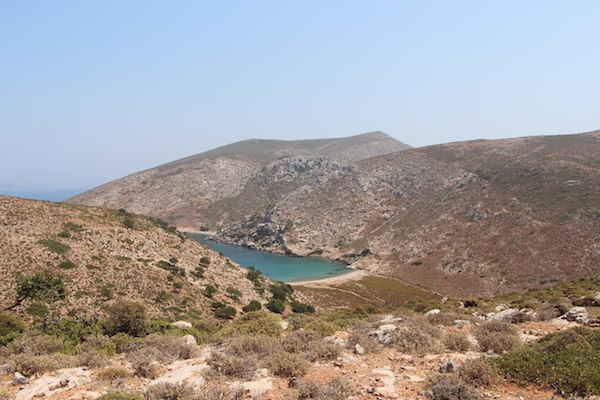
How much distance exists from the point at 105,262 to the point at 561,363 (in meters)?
40.2

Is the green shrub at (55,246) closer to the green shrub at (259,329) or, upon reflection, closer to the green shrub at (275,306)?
the green shrub at (275,306)

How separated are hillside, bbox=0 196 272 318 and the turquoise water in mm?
41890

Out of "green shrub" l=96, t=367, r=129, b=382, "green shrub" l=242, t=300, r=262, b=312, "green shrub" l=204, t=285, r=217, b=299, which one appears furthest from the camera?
"green shrub" l=204, t=285, r=217, b=299

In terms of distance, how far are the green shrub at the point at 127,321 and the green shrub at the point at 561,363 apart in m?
17.8

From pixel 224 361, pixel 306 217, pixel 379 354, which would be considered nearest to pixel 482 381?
pixel 379 354

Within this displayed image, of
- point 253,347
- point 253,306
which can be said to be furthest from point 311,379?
point 253,306

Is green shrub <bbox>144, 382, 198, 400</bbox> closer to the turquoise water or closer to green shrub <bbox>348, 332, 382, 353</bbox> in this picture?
green shrub <bbox>348, 332, 382, 353</bbox>

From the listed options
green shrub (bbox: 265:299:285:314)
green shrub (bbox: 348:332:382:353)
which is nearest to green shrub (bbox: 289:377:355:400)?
green shrub (bbox: 348:332:382:353)

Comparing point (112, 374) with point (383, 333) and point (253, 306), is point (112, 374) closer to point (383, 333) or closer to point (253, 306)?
point (383, 333)

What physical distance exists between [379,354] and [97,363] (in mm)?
10305

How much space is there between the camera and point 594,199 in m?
74.5

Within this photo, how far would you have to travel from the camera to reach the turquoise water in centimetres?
9131

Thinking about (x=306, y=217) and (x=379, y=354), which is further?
(x=306, y=217)

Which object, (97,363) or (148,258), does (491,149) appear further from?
(97,363)
